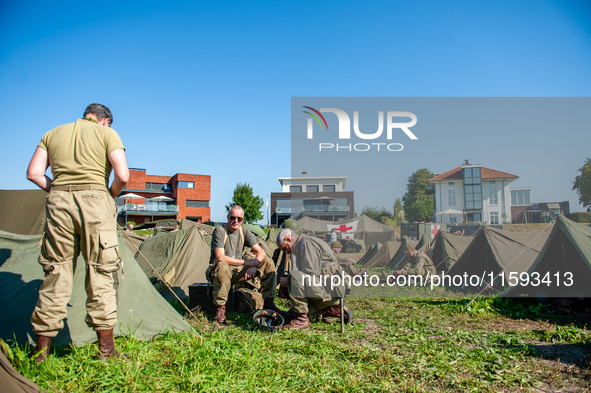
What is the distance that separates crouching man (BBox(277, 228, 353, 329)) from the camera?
366 centimetres

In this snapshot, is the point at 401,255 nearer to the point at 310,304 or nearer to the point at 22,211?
the point at 310,304

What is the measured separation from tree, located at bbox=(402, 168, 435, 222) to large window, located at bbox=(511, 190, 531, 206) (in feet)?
4.22

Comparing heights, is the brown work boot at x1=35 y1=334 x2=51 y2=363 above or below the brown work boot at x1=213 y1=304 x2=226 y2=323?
above

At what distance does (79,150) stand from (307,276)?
7.86ft

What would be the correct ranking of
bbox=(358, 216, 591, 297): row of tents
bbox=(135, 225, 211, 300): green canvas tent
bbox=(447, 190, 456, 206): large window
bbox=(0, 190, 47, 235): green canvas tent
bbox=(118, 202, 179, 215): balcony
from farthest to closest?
bbox=(118, 202, 179, 215): balcony < bbox=(0, 190, 47, 235): green canvas tent < bbox=(135, 225, 211, 300): green canvas tent < bbox=(447, 190, 456, 206): large window < bbox=(358, 216, 591, 297): row of tents

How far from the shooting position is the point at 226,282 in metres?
4.15

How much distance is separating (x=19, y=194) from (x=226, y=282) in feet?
20.6

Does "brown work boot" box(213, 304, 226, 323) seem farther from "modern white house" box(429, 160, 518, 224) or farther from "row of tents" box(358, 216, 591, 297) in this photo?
"modern white house" box(429, 160, 518, 224)

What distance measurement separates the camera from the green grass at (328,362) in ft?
6.84

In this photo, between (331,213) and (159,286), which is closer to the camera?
(159,286)

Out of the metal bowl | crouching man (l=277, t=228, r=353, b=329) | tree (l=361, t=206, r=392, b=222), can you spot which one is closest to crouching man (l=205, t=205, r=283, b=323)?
the metal bowl

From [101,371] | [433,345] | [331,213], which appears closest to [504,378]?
[433,345]

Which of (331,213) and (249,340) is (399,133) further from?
(249,340)

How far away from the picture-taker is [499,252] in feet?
20.9
